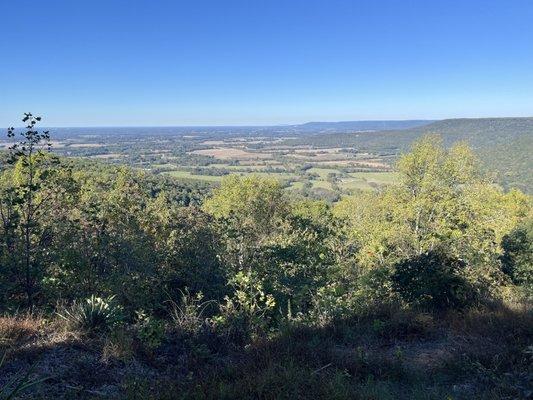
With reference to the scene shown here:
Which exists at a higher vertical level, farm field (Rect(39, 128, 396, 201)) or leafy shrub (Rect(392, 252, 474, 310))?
leafy shrub (Rect(392, 252, 474, 310))

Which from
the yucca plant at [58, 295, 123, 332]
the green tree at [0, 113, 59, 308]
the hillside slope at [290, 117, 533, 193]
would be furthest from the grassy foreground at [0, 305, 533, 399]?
the hillside slope at [290, 117, 533, 193]

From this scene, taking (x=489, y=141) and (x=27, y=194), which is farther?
(x=489, y=141)

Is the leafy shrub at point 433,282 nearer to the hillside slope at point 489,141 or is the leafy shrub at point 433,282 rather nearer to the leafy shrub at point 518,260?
the leafy shrub at point 518,260

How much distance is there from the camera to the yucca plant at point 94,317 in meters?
5.02

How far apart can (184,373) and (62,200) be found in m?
6.22

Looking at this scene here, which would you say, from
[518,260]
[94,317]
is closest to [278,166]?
[518,260]

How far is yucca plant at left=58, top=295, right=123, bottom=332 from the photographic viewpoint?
16.5 ft

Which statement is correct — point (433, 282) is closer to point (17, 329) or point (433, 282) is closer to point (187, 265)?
point (187, 265)

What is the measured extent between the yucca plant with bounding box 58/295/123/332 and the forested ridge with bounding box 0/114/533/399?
25 millimetres

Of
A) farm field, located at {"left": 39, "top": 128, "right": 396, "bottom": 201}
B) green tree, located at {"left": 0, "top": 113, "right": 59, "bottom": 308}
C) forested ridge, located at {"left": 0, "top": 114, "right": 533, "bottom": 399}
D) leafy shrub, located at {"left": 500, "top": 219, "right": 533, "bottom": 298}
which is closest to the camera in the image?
forested ridge, located at {"left": 0, "top": 114, "right": 533, "bottom": 399}

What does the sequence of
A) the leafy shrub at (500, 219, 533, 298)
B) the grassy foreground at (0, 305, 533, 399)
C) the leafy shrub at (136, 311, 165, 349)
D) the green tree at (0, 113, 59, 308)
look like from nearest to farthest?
the grassy foreground at (0, 305, 533, 399) < the leafy shrub at (136, 311, 165, 349) < the green tree at (0, 113, 59, 308) < the leafy shrub at (500, 219, 533, 298)

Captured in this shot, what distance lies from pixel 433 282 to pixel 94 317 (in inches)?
204

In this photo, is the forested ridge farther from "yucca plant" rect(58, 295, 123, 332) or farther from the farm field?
the farm field

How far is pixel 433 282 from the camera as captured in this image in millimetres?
6809
